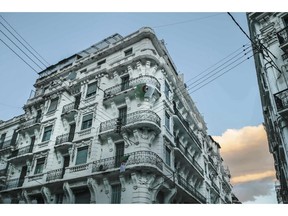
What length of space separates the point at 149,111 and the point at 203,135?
15986 millimetres

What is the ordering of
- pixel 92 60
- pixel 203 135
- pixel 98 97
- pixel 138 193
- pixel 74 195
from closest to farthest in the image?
1. pixel 138 193
2. pixel 74 195
3. pixel 98 97
4. pixel 92 60
5. pixel 203 135

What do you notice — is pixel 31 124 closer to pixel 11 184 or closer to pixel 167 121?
pixel 11 184

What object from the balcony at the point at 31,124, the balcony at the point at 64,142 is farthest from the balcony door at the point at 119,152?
the balcony at the point at 31,124

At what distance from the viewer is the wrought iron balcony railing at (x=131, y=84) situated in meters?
18.4

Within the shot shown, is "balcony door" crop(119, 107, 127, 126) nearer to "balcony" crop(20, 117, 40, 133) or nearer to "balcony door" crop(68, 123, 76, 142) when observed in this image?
"balcony door" crop(68, 123, 76, 142)

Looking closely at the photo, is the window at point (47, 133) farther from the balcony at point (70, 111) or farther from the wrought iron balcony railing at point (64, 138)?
the balcony at point (70, 111)

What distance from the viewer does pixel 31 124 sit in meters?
23.7

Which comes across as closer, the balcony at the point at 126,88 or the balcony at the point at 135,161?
the balcony at the point at 135,161

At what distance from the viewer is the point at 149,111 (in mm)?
16969

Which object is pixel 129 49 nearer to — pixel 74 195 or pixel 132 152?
pixel 132 152

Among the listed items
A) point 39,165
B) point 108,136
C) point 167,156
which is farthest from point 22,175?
point 167,156

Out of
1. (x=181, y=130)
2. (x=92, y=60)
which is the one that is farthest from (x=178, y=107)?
(x=92, y=60)

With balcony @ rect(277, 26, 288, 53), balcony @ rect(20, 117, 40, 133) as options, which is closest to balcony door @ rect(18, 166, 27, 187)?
balcony @ rect(20, 117, 40, 133)

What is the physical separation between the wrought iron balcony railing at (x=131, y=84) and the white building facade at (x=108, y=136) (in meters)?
0.07
